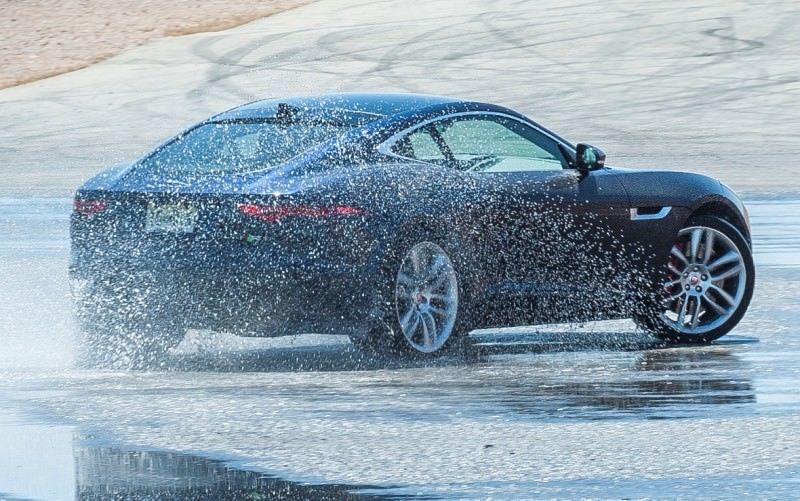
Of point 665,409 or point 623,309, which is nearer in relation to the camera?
point 665,409

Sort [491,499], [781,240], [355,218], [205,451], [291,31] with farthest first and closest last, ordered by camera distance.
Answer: [291,31]
[781,240]
[355,218]
[205,451]
[491,499]

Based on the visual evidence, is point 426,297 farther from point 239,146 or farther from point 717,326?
point 717,326

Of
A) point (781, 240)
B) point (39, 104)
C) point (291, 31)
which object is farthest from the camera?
point (291, 31)

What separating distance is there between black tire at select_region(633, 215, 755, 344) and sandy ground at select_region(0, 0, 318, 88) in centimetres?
2927

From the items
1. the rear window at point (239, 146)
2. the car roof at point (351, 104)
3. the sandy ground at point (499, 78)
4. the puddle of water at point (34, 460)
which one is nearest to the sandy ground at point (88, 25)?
the sandy ground at point (499, 78)

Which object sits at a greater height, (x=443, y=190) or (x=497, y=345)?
(x=443, y=190)

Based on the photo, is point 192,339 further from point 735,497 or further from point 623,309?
point 735,497

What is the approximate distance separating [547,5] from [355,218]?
37155 millimetres

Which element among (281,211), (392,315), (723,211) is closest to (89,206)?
(281,211)

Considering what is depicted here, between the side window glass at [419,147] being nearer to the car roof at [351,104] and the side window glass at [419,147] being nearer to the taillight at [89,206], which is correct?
the car roof at [351,104]

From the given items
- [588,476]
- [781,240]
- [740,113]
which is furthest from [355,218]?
[740,113]

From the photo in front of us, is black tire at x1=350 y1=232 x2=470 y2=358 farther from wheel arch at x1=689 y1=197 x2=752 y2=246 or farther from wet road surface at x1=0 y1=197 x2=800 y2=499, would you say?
wheel arch at x1=689 y1=197 x2=752 y2=246

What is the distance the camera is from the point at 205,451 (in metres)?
7.57

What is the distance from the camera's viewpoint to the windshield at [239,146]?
10039mm
